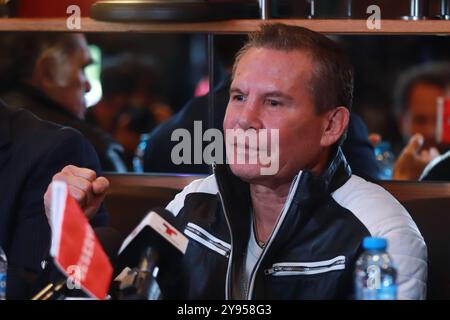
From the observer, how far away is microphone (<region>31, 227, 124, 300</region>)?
151 centimetres

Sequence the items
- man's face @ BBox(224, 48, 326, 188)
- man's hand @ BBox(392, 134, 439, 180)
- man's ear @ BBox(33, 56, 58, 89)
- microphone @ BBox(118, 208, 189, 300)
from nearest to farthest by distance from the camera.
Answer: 1. microphone @ BBox(118, 208, 189, 300)
2. man's face @ BBox(224, 48, 326, 188)
3. man's hand @ BBox(392, 134, 439, 180)
4. man's ear @ BBox(33, 56, 58, 89)

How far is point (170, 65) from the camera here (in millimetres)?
7820

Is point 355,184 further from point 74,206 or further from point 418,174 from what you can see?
point 418,174

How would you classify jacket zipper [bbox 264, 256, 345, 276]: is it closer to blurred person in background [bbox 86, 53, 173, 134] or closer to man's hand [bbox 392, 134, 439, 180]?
man's hand [bbox 392, 134, 439, 180]

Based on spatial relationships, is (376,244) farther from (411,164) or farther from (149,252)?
(411,164)

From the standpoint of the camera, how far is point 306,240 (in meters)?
1.94

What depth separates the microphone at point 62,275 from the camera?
151 cm

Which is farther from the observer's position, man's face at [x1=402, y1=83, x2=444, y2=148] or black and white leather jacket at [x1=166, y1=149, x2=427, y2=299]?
man's face at [x1=402, y1=83, x2=444, y2=148]

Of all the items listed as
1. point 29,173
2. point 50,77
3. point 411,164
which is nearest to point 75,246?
point 29,173

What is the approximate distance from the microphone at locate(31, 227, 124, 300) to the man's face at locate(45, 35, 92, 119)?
197cm

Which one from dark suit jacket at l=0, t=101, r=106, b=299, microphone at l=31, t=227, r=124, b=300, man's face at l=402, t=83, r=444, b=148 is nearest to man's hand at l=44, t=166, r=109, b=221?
microphone at l=31, t=227, r=124, b=300

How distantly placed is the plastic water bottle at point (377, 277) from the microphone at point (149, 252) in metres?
0.29

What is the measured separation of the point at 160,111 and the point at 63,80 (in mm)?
2765

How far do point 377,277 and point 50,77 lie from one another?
102 inches
